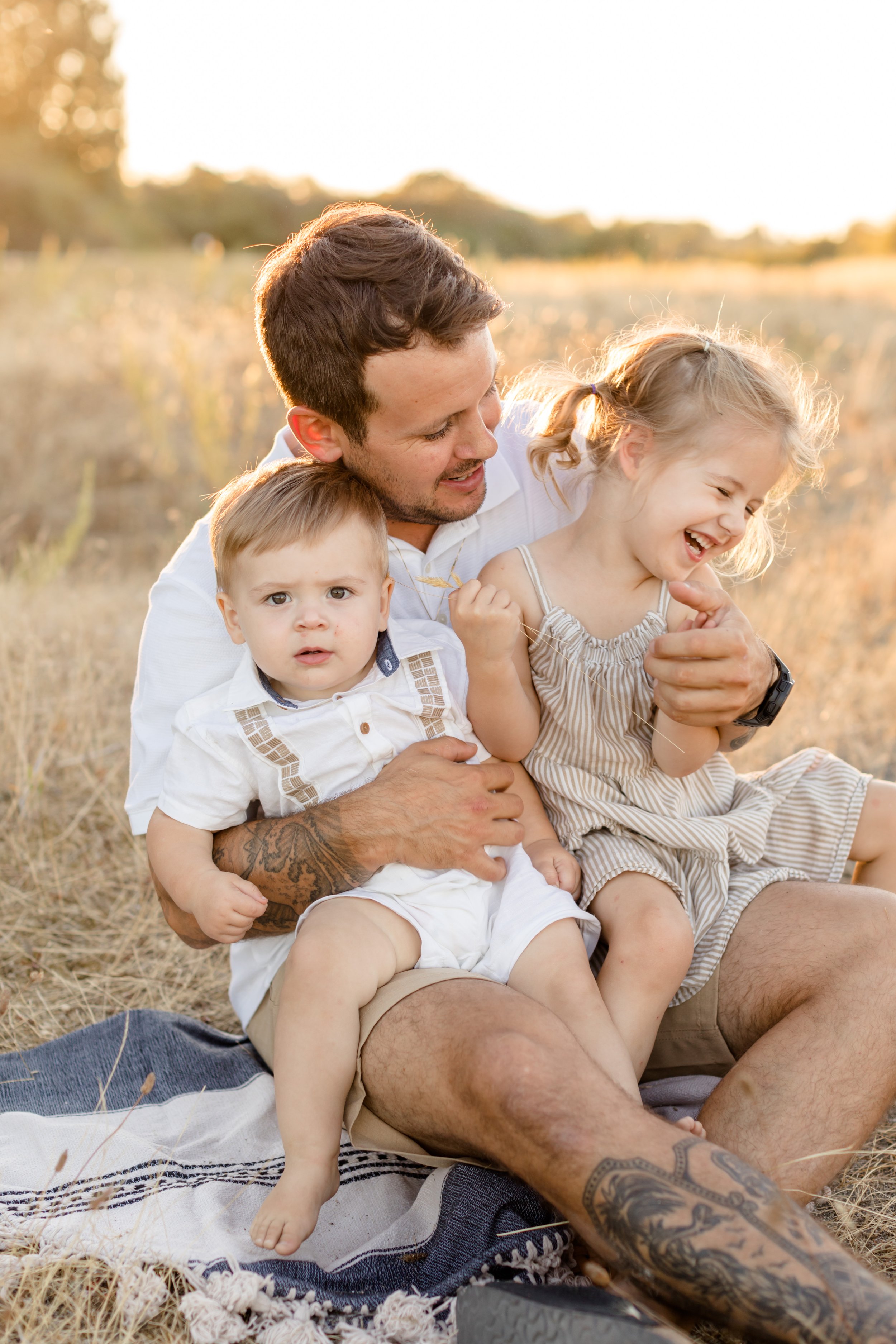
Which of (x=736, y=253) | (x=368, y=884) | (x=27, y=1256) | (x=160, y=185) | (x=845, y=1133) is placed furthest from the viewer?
(x=160, y=185)

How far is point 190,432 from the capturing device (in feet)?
25.2

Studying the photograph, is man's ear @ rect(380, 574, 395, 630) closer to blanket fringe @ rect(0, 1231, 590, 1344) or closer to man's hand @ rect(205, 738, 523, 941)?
man's hand @ rect(205, 738, 523, 941)

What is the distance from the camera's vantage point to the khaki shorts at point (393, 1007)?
2012mm

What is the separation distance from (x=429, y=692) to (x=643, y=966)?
0.73 m

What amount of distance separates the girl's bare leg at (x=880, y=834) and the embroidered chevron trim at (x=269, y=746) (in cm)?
133

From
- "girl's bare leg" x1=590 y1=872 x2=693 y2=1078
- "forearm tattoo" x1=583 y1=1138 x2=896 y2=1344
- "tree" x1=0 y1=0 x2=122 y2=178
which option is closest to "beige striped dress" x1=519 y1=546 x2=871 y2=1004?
"girl's bare leg" x1=590 y1=872 x2=693 y2=1078

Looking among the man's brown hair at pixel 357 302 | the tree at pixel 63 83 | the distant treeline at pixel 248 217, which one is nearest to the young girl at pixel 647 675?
the man's brown hair at pixel 357 302

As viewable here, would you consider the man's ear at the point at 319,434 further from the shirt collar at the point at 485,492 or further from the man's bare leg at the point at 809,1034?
the man's bare leg at the point at 809,1034

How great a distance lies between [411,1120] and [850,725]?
9.60 feet

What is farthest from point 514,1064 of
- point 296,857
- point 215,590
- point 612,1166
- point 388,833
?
point 215,590

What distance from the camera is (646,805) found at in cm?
239

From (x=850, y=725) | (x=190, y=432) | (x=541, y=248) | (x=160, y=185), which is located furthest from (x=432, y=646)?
(x=160, y=185)

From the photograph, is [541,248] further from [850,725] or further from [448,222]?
[850,725]

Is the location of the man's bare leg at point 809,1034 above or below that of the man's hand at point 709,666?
below
